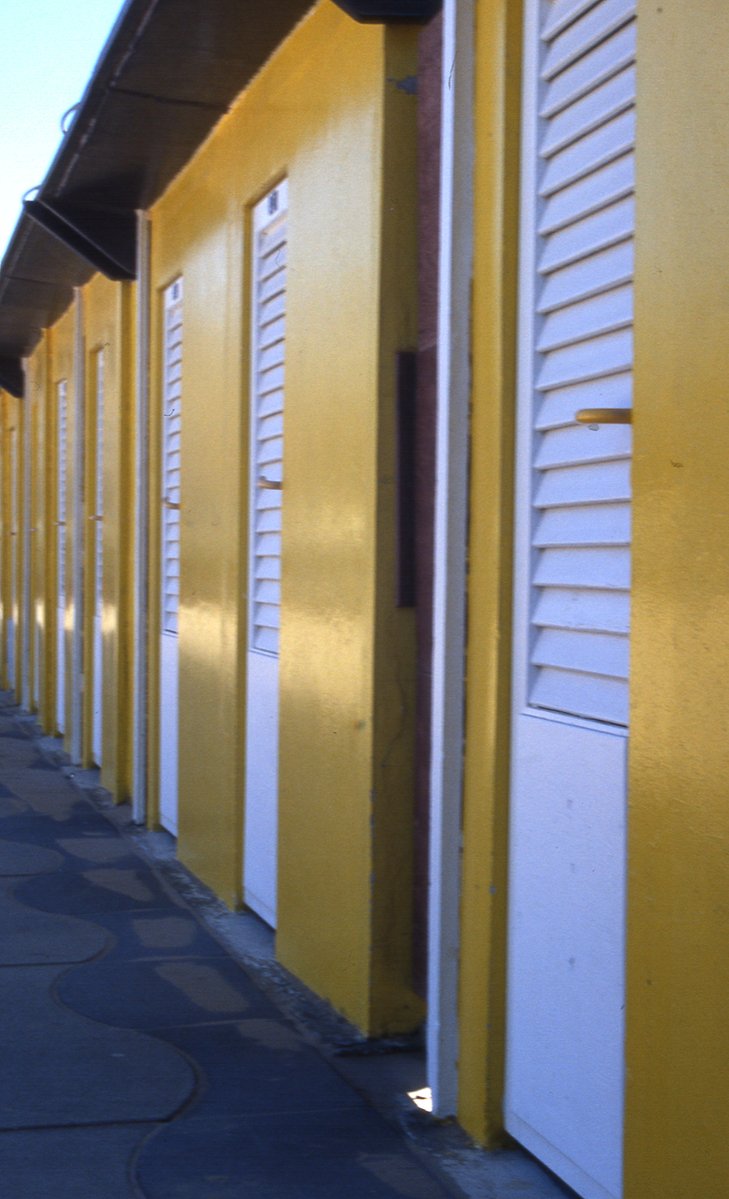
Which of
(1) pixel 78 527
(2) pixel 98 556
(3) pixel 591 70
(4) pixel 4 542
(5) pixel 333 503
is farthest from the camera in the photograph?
(4) pixel 4 542

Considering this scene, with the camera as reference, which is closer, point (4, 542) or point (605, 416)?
point (605, 416)

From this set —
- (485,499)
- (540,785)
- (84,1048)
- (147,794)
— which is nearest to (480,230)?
(485,499)

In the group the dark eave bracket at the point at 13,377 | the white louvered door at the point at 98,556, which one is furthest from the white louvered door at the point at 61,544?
the dark eave bracket at the point at 13,377

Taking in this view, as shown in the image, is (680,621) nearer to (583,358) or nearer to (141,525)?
(583,358)

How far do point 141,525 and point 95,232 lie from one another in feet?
5.67

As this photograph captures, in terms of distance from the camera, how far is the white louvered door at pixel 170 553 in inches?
333

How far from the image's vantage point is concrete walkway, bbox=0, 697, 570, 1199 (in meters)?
3.71

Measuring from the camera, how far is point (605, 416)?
3.06m

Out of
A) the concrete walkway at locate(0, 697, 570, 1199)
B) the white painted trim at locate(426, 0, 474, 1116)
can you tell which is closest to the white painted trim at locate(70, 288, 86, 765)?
the concrete walkway at locate(0, 697, 570, 1199)

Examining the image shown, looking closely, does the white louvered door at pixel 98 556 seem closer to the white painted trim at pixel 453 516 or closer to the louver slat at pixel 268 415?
the louver slat at pixel 268 415

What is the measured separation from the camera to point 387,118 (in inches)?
186

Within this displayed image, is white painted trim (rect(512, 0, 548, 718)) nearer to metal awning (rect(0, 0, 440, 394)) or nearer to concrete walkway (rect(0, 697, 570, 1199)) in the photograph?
metal awning (rect(0, 0, 440, 394))

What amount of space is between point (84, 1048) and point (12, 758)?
7.94m

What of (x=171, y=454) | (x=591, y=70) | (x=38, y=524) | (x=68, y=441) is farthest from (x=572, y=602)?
(x=38, y=524)
